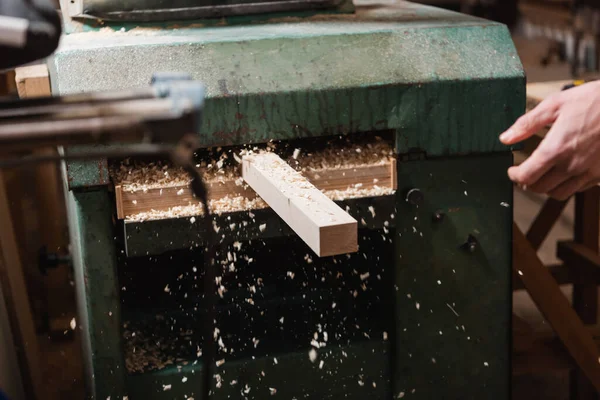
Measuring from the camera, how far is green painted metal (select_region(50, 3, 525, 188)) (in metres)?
1.34

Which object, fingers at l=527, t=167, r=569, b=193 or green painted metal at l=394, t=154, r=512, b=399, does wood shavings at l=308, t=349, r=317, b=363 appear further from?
fingers at l=527, t=167, r=569, b=193

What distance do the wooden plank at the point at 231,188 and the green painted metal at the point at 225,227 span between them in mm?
31

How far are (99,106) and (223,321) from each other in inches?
43.3

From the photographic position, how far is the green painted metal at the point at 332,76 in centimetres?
134

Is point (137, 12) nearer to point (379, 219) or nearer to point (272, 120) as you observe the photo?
point (272, 120)

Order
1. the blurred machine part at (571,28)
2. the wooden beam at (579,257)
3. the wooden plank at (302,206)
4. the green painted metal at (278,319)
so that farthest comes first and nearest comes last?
1. the blurred machine part at (571,28)
2. the wooden beam at (579,257)
3. the green painted metal at (278,319)
4. the wooden plank at (302,206)

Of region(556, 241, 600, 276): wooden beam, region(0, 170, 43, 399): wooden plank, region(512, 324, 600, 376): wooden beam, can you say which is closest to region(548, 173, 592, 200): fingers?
region(512, 324, 600, 376): wooden beam

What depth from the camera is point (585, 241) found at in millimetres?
2482

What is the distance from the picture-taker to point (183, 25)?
1613mm

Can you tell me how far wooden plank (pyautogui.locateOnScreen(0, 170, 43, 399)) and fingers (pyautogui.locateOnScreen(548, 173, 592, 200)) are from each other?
149cm

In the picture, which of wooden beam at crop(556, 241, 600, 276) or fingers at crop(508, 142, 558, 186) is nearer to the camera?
fingers at crop(508, 142, 558, 186)

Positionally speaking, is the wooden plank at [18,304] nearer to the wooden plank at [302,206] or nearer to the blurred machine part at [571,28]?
the wooden plank at [302,206]

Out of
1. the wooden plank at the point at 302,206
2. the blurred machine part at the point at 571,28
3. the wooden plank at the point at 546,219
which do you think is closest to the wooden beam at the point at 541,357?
the wooden plank at the point at 546,219

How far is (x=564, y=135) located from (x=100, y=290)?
0.94 m
